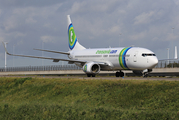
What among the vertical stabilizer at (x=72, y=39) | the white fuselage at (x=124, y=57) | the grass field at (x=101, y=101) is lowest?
the grass field at (x=101, y=101)

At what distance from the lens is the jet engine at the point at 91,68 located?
38.2 meters

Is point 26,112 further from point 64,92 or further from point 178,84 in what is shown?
point 178,84

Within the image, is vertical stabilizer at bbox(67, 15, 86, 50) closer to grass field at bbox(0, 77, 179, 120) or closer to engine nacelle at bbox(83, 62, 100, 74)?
engine nacelle at bbox(83, 62, 100, 74)

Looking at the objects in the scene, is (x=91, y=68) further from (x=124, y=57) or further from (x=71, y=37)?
(x=71, y=37)

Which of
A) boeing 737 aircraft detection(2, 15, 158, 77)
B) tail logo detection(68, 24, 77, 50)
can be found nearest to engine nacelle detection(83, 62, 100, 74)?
boeing 737 aircraft detection(2, 15, 158, 77)

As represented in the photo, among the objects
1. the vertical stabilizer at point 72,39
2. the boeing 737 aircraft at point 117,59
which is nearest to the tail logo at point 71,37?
the vertical stabilizer at point 72,39

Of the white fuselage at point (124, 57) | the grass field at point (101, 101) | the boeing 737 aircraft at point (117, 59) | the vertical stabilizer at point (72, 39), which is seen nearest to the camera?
the grass field at point (101, 101)

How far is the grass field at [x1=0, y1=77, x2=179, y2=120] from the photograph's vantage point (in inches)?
664

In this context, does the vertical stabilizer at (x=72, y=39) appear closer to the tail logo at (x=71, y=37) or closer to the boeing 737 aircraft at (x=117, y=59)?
the tail logo at (x=71, y=37)

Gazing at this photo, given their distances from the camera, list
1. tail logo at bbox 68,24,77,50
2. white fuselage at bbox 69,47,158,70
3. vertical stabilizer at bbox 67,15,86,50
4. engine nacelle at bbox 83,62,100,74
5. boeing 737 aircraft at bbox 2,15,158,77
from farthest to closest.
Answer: tail logo at bbox 68,24,77,50, vertical stabilizer at bbox 67,15,86,50, engine nacelle at bbox 83,62,100,74, boeing 737 aircraft at bbox 2,15,158,77, white fuselage at bbox 69,47,158,70

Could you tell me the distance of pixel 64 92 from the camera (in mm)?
24297

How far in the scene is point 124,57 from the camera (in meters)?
36.4

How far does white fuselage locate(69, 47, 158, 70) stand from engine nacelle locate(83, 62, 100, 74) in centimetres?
120

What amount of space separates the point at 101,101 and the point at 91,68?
18.4 metres
